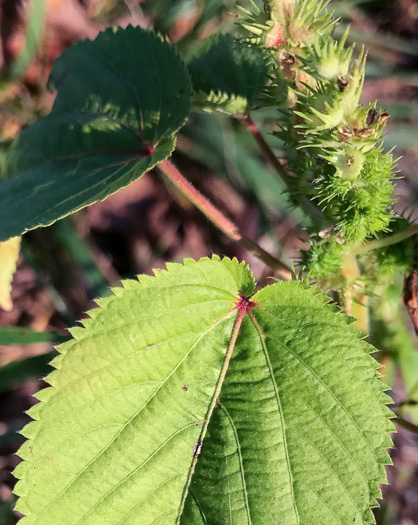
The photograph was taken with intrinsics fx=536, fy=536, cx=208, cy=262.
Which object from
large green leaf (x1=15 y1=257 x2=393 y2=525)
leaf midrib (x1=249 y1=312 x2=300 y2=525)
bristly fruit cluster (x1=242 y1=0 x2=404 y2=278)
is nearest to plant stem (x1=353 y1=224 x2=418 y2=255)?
bristly fruit cluster (x1=242 y1=0 x2=404 y2=278)

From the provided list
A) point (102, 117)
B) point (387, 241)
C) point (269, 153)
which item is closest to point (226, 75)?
point (269, 153)

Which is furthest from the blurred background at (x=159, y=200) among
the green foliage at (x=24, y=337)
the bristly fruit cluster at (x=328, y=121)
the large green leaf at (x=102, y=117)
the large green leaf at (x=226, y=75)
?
the bristly fruit cluster at (x=328, y=121)

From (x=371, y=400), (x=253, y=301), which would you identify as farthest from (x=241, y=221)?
(x=371, y=400)

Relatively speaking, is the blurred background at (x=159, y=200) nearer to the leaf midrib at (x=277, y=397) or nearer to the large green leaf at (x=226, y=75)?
the large green leaf at (x=226, y=75)

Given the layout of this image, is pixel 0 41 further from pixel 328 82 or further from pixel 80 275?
pixel 328 82

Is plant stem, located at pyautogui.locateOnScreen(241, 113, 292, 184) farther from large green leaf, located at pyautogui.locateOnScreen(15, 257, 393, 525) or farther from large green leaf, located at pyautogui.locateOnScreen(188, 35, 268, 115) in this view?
large green leaf, located at pyautogui.locateOnScreen(15, 257, 393, 525)
